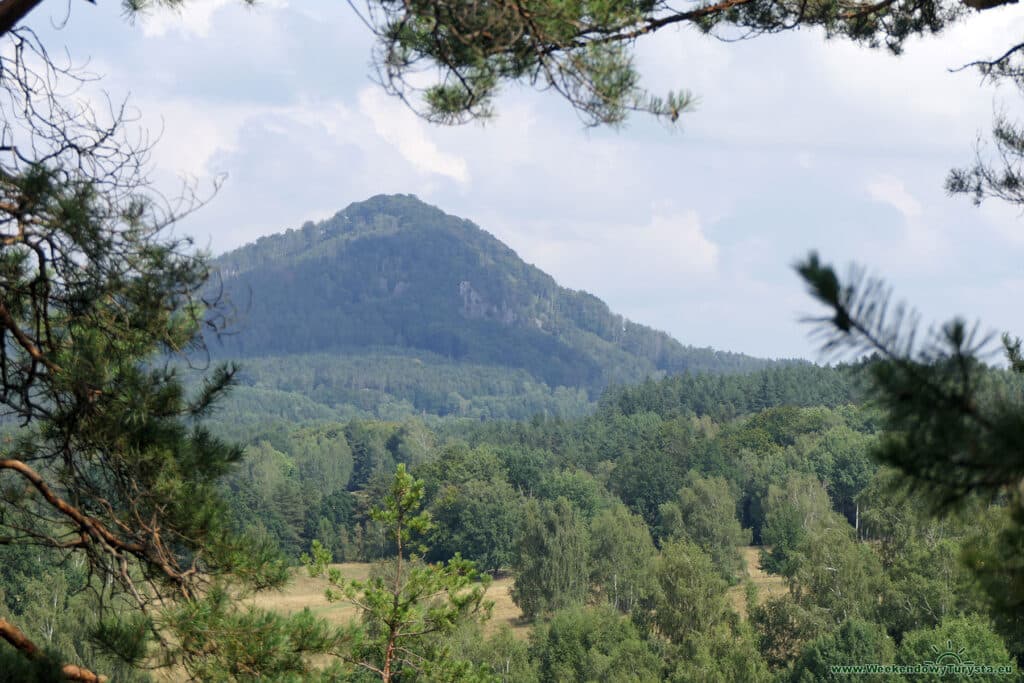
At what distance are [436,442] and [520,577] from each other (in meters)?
66.0

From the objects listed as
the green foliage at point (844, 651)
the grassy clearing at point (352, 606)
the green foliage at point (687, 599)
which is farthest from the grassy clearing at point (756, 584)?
the green foliage at point (844, 651)

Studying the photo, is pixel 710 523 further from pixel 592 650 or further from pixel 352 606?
pixel 592 650

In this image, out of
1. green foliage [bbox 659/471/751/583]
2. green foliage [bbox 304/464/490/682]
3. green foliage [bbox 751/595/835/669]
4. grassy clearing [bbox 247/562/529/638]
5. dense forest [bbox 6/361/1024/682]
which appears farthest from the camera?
green foliage [bbox 659/471/751/583]

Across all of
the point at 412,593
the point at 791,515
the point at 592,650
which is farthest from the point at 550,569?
the point at 412,593

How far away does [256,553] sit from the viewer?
473cm

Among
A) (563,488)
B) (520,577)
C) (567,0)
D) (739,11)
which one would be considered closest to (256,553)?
(567,0)

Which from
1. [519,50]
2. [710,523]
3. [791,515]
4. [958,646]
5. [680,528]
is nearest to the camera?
[519,50]

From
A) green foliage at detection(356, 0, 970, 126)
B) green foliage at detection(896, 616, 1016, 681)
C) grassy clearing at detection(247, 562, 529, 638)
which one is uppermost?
green foliage at detection(356, 0, 970, 126)

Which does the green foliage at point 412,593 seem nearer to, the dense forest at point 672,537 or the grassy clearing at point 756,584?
the dense forest at point 672,537

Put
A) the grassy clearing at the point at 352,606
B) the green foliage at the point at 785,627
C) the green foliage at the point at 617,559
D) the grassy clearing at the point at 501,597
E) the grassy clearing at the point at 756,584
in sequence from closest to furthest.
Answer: the green foliage at the point at 785,627, the grassy clearing at the point at 352,606, the grassy clearing at the point at 501,597, the grassy clearing at the point at 756,584, the green foliage at the point at 617,559

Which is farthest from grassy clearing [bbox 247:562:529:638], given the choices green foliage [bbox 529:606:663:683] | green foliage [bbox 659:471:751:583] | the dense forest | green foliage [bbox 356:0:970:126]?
green foliage [bbox 356:0:970:126]

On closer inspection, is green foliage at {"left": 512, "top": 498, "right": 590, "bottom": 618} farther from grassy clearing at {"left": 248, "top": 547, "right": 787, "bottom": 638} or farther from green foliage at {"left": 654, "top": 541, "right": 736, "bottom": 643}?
green foliage at {"left": 654, "top": 541, "right": 736, "bottom": 643}

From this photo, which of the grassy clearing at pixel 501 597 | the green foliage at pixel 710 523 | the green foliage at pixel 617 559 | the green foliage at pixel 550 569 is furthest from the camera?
the green foliage at pixel 710 523

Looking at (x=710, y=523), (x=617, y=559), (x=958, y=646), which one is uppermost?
(x=710, y=523)
